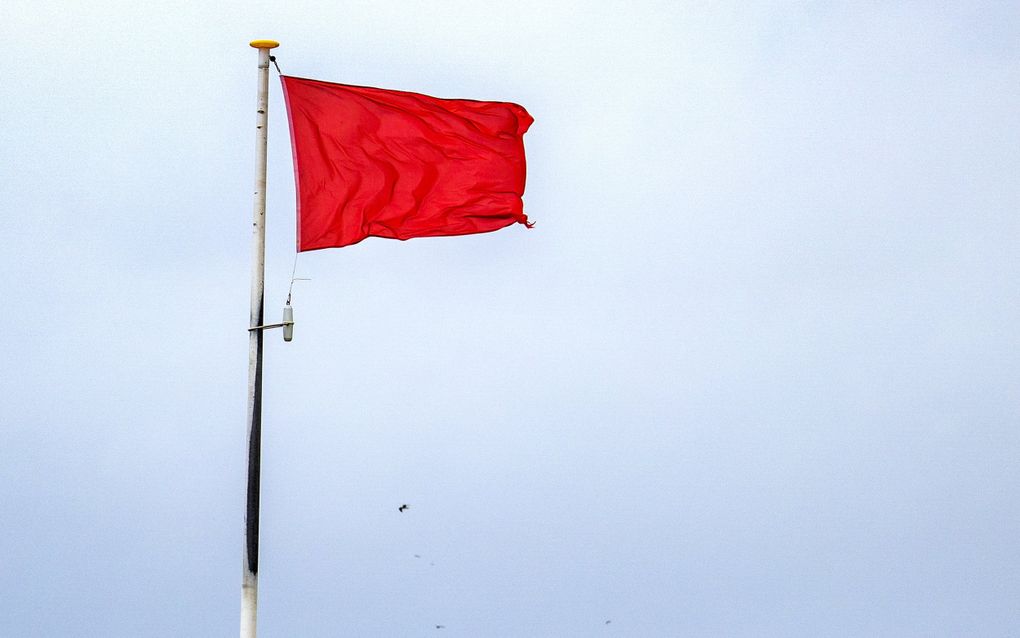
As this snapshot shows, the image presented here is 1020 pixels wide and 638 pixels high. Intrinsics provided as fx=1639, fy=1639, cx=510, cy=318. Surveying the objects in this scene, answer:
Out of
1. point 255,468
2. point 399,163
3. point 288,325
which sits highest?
point 399,163

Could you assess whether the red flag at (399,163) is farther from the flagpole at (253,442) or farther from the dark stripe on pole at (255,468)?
the dark stripe on pole at (255,468)

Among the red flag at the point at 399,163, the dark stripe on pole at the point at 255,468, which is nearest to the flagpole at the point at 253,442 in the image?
the dark stripe on pole at the point at 255,468

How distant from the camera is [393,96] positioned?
104 ft

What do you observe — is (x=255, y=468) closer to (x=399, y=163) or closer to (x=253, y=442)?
(x=253, y=442)

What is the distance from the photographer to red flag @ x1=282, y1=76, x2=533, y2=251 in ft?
99.7

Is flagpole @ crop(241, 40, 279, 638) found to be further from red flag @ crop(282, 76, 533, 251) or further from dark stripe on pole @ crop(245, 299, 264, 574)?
Answer: red flag @ crop(282, 76, 533, 251)

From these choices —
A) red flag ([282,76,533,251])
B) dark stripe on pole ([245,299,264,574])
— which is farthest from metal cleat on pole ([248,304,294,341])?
red flag ([282,76,533,251])

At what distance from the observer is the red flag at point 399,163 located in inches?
1196

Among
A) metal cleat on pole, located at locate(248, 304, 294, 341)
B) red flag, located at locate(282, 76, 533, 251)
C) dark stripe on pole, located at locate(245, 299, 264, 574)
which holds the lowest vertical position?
dark stripe on pole, located at locate(245, 299, 264, 574)

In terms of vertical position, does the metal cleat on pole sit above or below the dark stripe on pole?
above

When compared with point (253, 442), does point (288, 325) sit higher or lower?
higher

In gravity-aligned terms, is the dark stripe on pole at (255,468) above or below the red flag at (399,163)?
below

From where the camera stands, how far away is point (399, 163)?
3150 cm

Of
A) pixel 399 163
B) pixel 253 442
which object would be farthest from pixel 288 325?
pixel 399 163
